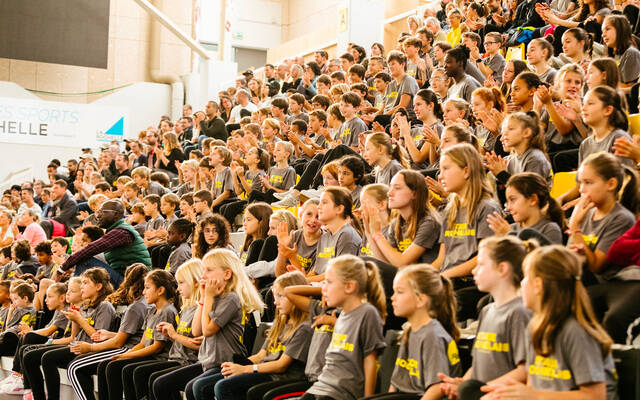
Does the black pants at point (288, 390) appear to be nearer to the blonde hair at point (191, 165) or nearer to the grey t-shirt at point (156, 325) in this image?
the grey t-shirt at point (156, 325)

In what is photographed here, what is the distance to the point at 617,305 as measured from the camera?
3.10 metres

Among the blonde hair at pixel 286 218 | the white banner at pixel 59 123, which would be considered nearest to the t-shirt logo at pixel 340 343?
the blonde hair at pixel 286 218

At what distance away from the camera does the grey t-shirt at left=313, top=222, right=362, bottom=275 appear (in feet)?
15.4

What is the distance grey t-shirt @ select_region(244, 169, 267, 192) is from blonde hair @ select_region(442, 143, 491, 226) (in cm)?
402

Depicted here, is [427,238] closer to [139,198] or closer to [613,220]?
[613,220]

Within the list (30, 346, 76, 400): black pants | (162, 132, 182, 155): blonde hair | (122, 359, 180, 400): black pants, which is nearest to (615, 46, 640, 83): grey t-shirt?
(122, 359, 180, 400): black pants

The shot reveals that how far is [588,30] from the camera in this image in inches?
277

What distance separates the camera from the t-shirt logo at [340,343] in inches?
146

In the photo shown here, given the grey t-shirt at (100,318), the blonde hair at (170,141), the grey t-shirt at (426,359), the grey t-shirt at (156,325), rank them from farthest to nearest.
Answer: the blonde hair at (170,141), the grey t-shirt at (100,318), the grey t-shirt at (156,325), the grey t-shirt at (426,359)

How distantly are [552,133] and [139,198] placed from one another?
571cm

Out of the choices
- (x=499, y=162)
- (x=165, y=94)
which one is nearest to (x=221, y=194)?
(x=499, y=162)

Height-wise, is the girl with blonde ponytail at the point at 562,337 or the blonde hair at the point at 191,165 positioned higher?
the blonde hair at the point at 191,165

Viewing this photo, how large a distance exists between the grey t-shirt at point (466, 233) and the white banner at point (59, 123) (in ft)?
45.8

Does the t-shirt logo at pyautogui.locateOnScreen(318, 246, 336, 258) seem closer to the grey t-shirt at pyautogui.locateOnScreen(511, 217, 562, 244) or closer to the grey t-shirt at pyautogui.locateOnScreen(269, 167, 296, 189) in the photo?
the grey t-shirt at pyautogui.locateOnScreen(511, 217, 562, 244)
